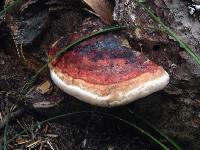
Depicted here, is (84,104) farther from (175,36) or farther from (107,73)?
(175,36)

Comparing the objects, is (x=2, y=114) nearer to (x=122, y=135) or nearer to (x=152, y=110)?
(x=122, y=135)

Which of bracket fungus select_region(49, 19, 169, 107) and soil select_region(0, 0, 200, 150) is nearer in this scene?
bracket fungus select_region(49, 19, 169, 107)

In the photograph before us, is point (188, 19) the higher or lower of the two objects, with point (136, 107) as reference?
higher

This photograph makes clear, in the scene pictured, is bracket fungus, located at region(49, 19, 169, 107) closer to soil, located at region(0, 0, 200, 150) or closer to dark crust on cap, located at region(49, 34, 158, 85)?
dark crust on cap, located at region(49, 34, 158, 85)

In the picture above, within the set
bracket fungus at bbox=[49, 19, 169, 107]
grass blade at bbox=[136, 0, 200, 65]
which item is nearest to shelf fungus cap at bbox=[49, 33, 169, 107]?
bracket fungus at bbox=[49, 19, 169, 107]

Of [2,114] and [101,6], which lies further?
[2,114]

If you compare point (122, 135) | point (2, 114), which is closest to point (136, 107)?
point (122, 135)

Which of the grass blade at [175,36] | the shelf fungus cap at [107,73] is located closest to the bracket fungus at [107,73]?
the shelf fungus cap at [107,73]
